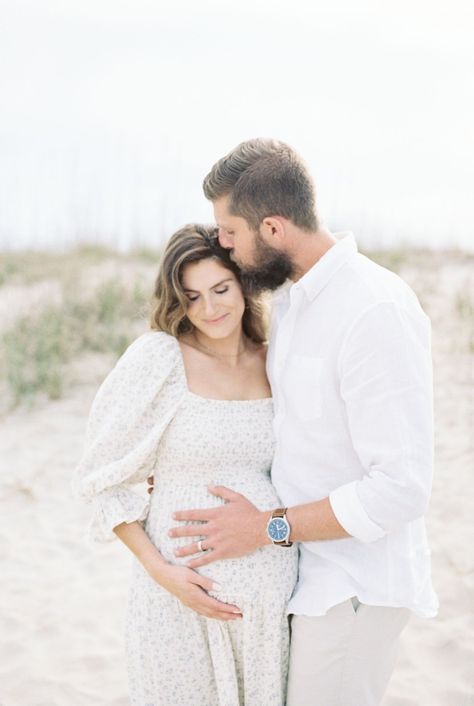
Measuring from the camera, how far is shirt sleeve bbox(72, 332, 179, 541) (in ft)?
9.80

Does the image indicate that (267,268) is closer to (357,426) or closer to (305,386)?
(305,386)

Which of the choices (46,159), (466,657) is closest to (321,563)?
(466,657)

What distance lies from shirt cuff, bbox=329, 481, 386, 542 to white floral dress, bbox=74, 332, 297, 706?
0.36 metres

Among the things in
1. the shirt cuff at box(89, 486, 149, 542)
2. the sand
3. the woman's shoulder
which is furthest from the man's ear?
the sand

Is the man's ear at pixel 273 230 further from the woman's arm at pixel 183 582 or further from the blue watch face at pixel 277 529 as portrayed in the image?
the woman's arm at pixel 183 582

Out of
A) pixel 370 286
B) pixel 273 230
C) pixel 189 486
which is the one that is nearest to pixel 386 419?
pixel 370 286

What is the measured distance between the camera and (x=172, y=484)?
3.07 m

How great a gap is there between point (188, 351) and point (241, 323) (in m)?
0.32

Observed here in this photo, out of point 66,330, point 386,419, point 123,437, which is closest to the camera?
point 386,419

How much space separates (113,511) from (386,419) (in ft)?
3.52

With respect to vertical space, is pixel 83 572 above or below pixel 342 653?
below

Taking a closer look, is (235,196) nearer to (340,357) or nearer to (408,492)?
(340,357)

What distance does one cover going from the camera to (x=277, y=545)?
2812 mm

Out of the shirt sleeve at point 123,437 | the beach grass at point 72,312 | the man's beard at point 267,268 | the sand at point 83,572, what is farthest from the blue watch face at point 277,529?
the beach grass at point 72,312
